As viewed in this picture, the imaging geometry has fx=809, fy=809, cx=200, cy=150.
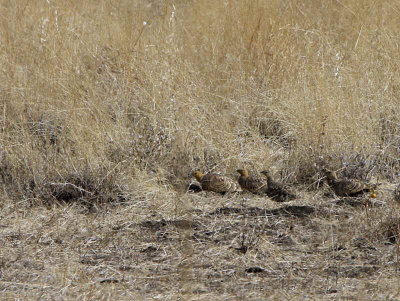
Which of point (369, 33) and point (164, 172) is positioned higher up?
point (369, 33)

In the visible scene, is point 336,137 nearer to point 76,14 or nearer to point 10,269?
point 10,269

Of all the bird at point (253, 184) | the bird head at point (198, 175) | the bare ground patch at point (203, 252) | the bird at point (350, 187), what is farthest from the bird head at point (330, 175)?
the bird head at point (198, 175)

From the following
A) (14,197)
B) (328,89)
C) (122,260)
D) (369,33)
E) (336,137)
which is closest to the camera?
(122,260)

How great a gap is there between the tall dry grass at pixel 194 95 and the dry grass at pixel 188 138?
2cm

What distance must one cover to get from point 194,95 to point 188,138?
0.85 meters

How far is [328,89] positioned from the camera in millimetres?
7895

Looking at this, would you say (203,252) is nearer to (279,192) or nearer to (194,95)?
(279,192)

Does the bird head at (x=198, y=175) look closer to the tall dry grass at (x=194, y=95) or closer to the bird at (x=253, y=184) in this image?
the tall dry grass at (x=194, y=95)

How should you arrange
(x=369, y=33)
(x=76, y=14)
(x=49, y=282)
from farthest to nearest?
(x=76, y=14)
(x=369, y=33)
(x=49, y=282)

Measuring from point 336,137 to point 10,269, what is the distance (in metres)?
3.30

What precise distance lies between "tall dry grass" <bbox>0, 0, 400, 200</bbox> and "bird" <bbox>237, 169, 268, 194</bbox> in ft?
1.49

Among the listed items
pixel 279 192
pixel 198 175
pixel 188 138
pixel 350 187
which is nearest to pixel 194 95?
pixel 188 138

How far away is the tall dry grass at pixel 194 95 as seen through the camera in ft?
23.5

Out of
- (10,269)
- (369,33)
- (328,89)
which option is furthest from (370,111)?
(10,269)
